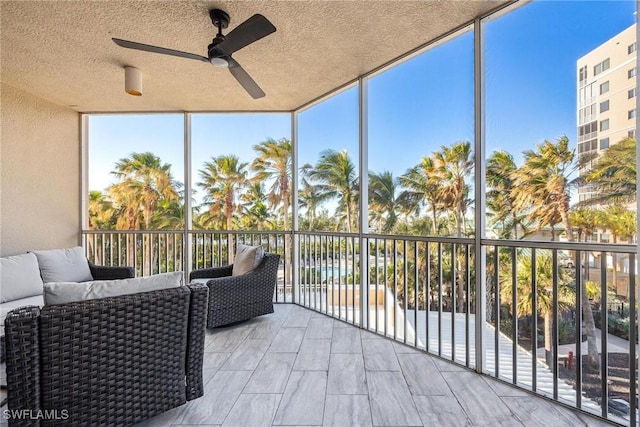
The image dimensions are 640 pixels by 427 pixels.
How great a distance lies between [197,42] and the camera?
2.53 meters

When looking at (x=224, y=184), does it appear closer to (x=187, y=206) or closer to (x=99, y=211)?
(x=187, y=206)

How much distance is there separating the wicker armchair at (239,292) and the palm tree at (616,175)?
9.52 feet

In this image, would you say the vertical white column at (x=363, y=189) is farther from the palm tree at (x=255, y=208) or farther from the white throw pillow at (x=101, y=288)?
the white throw pillow at (x=101, y=288)

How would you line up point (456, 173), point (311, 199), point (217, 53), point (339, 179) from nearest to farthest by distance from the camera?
point (217, 53) → point (456, 173) → point (339, 179) → point (311, 199)

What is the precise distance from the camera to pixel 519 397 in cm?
193

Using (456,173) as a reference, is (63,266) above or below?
below

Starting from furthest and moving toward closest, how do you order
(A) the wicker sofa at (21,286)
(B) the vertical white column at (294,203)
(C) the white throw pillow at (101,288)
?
(B) the vertical white column at (294,203)
(A) the wicker sofa at (21,286)
(C) the white throw pillow at (101,288)

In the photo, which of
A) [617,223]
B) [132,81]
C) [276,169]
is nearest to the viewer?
[617,223]

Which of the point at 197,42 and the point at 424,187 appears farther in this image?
the point at 424,187

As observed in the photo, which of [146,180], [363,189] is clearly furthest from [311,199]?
[146,180]

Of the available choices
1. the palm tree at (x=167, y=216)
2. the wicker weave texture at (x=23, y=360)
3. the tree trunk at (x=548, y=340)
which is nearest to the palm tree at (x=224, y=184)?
the palm tree at (x=167, y=216)

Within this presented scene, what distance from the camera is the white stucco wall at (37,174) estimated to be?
3.31m

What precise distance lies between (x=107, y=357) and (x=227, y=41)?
1981 millimetres

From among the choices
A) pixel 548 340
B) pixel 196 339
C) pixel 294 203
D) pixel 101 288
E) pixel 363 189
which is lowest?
pixel 548 340
